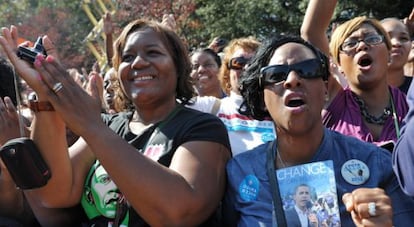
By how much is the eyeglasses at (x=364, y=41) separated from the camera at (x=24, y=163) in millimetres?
1953

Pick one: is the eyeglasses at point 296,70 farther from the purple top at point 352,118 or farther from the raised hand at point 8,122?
the raised hand at point 8,122

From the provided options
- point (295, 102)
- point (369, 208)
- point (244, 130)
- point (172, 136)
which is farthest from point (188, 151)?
point (244, 130)

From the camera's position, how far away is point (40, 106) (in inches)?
95.6

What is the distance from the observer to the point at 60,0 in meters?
35.3

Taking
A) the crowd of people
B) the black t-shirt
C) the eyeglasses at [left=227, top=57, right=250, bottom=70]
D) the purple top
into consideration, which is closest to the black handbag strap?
the crowd of people

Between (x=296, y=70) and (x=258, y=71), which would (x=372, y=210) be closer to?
(x=296, y=70)

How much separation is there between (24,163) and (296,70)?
122cm

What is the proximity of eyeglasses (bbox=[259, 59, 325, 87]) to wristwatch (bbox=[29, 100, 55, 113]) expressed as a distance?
953 mm

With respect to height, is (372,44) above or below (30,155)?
below

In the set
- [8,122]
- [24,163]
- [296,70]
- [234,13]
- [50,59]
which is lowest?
[234,13]

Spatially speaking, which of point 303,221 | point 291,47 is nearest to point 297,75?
point 291,47

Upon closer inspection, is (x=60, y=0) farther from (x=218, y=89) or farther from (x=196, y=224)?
(x=196, y=224)

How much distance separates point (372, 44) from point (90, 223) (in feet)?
6.31

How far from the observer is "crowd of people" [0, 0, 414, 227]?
2.24m
